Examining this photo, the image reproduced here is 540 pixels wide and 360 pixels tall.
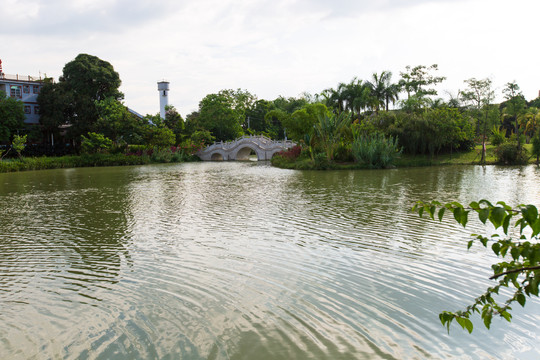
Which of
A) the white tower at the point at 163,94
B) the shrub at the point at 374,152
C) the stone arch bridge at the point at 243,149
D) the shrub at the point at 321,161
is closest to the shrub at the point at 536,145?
the shrub at the point at 374,152

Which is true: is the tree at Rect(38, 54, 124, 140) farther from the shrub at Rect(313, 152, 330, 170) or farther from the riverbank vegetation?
the shrub at Rect(313, 152, 330, 170)

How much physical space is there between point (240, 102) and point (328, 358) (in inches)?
2184

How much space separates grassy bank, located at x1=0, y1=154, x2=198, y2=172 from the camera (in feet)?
101

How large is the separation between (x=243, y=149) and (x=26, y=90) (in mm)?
22807

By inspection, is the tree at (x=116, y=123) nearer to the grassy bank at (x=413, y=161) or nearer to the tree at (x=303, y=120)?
the grassy bank at (x=413, y=161)

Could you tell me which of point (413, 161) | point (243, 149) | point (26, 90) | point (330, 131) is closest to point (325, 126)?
point (330, 131)

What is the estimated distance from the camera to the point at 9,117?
119ft

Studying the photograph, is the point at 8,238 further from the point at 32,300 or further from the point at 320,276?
the point at 320,276

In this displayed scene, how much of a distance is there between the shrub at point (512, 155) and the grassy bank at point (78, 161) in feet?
97.7

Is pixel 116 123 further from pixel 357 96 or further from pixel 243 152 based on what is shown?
pixel 357 96

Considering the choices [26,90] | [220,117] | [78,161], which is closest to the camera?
[78,161]

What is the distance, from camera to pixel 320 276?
5.27m

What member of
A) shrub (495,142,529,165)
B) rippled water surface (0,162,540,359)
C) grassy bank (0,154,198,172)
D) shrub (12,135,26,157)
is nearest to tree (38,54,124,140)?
grassy bank (0,154,198,172)

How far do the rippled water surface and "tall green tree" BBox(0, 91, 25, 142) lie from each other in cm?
3142
